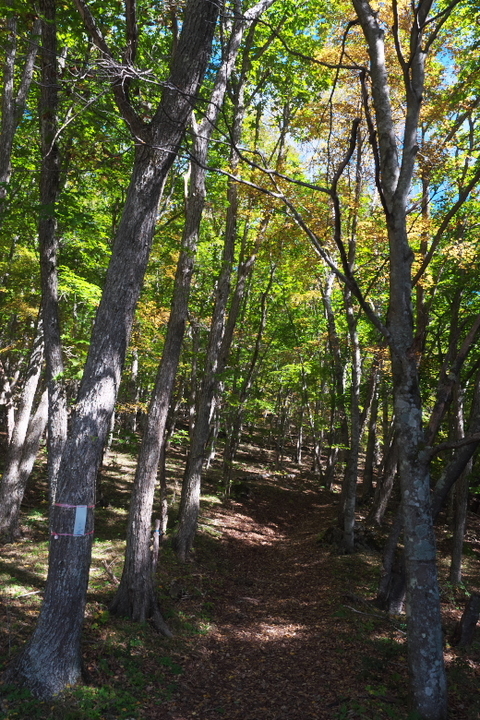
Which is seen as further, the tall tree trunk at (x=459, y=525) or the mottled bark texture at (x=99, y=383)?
the tall tree trunk at (x=459, y=525)

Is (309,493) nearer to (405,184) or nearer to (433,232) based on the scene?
(433,232)

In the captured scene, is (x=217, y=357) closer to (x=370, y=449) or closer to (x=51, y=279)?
(x=51, y=279)

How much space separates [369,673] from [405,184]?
571 cm

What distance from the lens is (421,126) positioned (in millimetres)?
10211

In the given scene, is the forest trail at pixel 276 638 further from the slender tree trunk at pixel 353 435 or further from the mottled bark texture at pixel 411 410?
the mottled bark texture at pixel 411 410

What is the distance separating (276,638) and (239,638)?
58 centimetres

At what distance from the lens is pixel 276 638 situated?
23.8 ft

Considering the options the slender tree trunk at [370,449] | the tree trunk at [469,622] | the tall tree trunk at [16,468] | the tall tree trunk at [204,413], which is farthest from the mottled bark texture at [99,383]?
the slender tree trunk at [370,449]

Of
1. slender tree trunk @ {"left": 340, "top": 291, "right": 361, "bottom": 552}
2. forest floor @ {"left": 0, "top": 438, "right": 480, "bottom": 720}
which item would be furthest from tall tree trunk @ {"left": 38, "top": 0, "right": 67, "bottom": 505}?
slender tree trunk @ {"left": 340, "top": 291, "right": 361, "bottom": 552}

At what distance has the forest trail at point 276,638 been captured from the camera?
17.3 ft

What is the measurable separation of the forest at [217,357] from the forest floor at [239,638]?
5cm

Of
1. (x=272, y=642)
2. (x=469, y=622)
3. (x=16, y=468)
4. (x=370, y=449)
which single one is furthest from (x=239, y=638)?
(x=370, y=449)

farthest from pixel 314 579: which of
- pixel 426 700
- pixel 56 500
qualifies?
pixel 56 500

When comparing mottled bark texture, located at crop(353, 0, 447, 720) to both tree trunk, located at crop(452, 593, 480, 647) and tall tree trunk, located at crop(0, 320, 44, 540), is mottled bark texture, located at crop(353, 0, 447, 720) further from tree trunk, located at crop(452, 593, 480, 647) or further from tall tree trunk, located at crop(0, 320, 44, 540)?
tall tree trunk, located at crop(0, 320, 44, 540)
